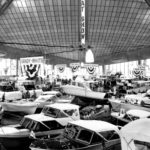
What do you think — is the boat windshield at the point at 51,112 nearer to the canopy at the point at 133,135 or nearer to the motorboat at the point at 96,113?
the motorboat at the point at 96,113

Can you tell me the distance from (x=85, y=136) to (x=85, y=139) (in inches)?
4.1

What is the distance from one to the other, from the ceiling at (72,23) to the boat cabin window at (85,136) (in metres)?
24.9

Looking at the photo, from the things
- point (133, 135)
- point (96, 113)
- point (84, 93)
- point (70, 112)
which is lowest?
point (96, 113)

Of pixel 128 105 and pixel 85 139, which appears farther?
pixel 128 105

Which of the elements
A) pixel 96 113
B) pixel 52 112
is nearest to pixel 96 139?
pixel 52 112

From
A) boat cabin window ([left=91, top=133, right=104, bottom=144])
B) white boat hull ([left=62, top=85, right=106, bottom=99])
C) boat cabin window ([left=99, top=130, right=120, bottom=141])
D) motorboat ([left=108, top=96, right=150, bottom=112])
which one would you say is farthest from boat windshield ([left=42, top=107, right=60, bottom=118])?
motorboat ([left=108, top=96, right=150, bottom=112])

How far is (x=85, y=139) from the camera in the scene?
7578 millimetres

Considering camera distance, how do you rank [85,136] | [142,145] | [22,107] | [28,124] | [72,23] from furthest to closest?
[72,23]
[22,107]
[28,124]
[85,136]
[142,145]

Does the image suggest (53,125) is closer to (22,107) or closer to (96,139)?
(96,139)

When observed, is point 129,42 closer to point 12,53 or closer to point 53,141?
point 12,53

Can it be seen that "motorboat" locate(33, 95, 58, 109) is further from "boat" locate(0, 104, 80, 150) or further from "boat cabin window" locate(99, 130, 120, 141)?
"boat cabin window" locate(99, 130, 120, 141)

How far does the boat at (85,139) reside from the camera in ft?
24.2

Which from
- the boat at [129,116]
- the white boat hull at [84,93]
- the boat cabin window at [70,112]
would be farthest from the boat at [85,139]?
the white boat hull at [84,93]

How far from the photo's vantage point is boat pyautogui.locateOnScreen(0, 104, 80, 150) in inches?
343
